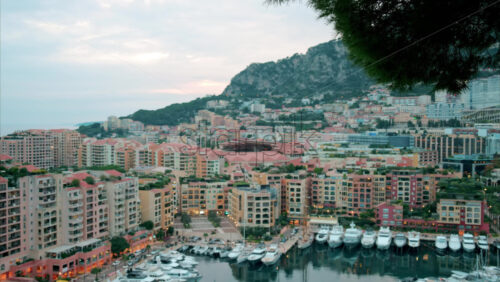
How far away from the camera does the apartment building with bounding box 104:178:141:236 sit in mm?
6293

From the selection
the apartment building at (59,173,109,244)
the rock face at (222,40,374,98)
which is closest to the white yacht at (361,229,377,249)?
the apartment building at (59,173,109,244)

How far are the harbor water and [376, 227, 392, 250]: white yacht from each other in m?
0.08

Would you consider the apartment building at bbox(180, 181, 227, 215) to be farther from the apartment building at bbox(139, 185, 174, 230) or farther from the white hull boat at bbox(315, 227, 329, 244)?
the white hull boat at bbox(315, 227, 329, 244)

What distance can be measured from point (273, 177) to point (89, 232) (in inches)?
138

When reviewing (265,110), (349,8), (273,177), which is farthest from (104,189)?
(265,110)

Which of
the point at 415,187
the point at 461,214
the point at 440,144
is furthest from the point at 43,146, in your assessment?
the point at 461,214

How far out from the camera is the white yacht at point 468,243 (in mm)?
6406

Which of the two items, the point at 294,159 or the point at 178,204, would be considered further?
the point at 294,159

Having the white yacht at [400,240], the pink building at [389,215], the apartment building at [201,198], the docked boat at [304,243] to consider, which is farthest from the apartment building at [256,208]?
the white yacht at [400,240]

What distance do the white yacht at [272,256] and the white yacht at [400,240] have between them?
1.78 m

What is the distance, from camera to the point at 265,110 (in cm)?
2016

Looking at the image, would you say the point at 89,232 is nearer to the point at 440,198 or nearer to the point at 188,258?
the point at 188,258

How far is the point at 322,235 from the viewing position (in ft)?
24.0

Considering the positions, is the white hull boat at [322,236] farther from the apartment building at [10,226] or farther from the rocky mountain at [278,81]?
the rocky mountain at [278,81]
